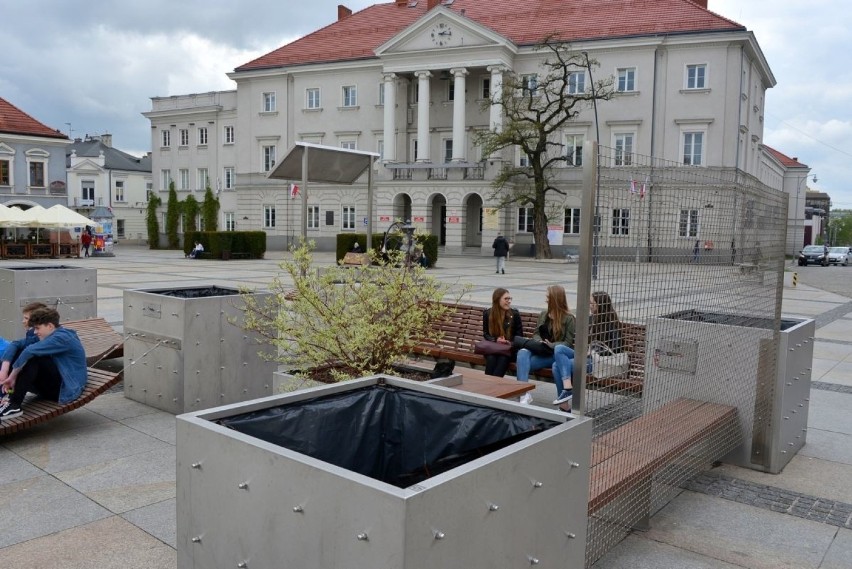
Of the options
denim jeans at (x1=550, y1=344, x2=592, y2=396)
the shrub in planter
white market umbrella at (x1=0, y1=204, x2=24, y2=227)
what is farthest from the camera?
white market umbrella at (x1=0, y1=204, x2=24, y2=227)

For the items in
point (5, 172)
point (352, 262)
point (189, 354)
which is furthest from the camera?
point (5, 172)

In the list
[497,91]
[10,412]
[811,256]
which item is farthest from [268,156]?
[10,412]

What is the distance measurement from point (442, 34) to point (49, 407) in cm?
4424

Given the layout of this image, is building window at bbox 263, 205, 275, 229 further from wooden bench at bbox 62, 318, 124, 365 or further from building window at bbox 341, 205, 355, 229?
wooden bench at bbox 62, 318, 124, 365

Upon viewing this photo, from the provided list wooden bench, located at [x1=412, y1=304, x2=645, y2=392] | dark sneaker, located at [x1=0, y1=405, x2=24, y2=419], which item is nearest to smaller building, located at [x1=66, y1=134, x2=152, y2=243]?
wooden bench, located at [x1=412, y1=304, x2=645, y2=392]

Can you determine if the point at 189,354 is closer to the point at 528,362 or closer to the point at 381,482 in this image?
the point at 528,362

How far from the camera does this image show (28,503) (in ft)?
15.0

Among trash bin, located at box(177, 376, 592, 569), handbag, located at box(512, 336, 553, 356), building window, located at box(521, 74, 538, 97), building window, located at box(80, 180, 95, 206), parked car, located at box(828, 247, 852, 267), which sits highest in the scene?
building window, located at box(521, 74, 538, 97)

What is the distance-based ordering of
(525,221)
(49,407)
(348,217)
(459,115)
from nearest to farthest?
(49,407), (459,115), (525,221), (348,217)

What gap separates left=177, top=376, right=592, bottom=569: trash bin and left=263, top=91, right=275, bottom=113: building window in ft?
179

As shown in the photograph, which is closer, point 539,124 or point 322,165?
point 322,165

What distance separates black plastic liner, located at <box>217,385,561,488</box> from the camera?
314 cm

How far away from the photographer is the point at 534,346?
7.14m

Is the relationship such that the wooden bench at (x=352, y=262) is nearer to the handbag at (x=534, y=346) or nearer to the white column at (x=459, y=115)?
the handbag at (x=534, y=346)
